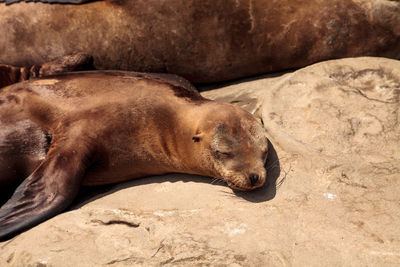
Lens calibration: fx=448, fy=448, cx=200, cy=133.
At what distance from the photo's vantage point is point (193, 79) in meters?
5.00

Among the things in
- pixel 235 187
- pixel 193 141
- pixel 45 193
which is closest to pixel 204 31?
pixel 193 141

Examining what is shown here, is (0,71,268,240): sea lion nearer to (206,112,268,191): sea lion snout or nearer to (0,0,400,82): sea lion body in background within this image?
(206,112,268,191): sea lion snout

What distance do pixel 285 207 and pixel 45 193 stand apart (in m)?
1.73

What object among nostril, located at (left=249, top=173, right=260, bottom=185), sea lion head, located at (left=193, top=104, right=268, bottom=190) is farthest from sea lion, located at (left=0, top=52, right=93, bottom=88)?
nostril, located at (left=249, top=173, right=260, bottom=185)

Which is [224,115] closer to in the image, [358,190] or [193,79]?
[358,190]

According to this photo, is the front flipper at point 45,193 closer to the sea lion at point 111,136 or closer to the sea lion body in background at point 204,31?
the sea lion at point 111,136

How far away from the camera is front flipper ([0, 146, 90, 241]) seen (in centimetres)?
314

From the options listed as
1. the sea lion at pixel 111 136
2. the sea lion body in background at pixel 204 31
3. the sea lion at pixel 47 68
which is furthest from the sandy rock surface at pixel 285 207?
the sea lion at pixel 47 68

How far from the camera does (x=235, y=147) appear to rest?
338cm

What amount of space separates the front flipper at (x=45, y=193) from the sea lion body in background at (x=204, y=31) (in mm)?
1661

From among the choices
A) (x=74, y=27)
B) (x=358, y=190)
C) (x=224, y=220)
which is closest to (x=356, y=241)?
(x=358, y=190)

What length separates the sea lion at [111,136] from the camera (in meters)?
3.35

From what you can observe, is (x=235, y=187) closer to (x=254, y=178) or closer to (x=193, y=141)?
(x=254, y=178)

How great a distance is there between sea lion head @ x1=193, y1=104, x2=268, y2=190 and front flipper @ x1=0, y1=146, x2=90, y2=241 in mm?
972
